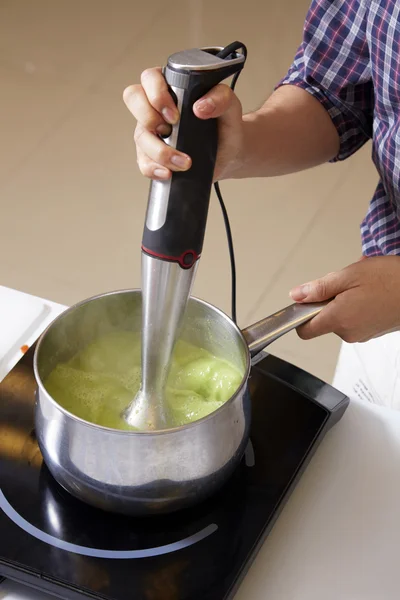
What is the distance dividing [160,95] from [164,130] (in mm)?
31

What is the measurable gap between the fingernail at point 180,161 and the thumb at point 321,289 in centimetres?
22

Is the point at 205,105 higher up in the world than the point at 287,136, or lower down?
higher up

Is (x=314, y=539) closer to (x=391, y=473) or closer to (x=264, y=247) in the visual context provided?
(x=391, y=473)

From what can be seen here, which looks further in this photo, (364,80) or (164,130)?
(364,80)

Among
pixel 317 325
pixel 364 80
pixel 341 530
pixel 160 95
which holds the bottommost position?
pixel 341 530

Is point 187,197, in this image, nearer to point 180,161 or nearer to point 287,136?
point 180,161

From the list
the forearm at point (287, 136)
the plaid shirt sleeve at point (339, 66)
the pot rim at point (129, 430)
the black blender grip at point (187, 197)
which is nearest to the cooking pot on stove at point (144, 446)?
the pot rim at point (129, 430)

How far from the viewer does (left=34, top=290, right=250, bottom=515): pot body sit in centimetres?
61

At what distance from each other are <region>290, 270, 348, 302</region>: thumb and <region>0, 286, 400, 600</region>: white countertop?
0.15m

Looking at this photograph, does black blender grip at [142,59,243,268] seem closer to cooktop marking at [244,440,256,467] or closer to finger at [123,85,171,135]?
finger at [123,85,171,135]

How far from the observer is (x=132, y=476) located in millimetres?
623

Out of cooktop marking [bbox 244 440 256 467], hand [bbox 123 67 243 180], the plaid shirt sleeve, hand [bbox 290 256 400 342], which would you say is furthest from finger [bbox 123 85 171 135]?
the plaid shirt sleeve

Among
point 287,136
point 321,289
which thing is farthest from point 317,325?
point 287,136

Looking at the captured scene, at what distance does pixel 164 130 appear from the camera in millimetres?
641
